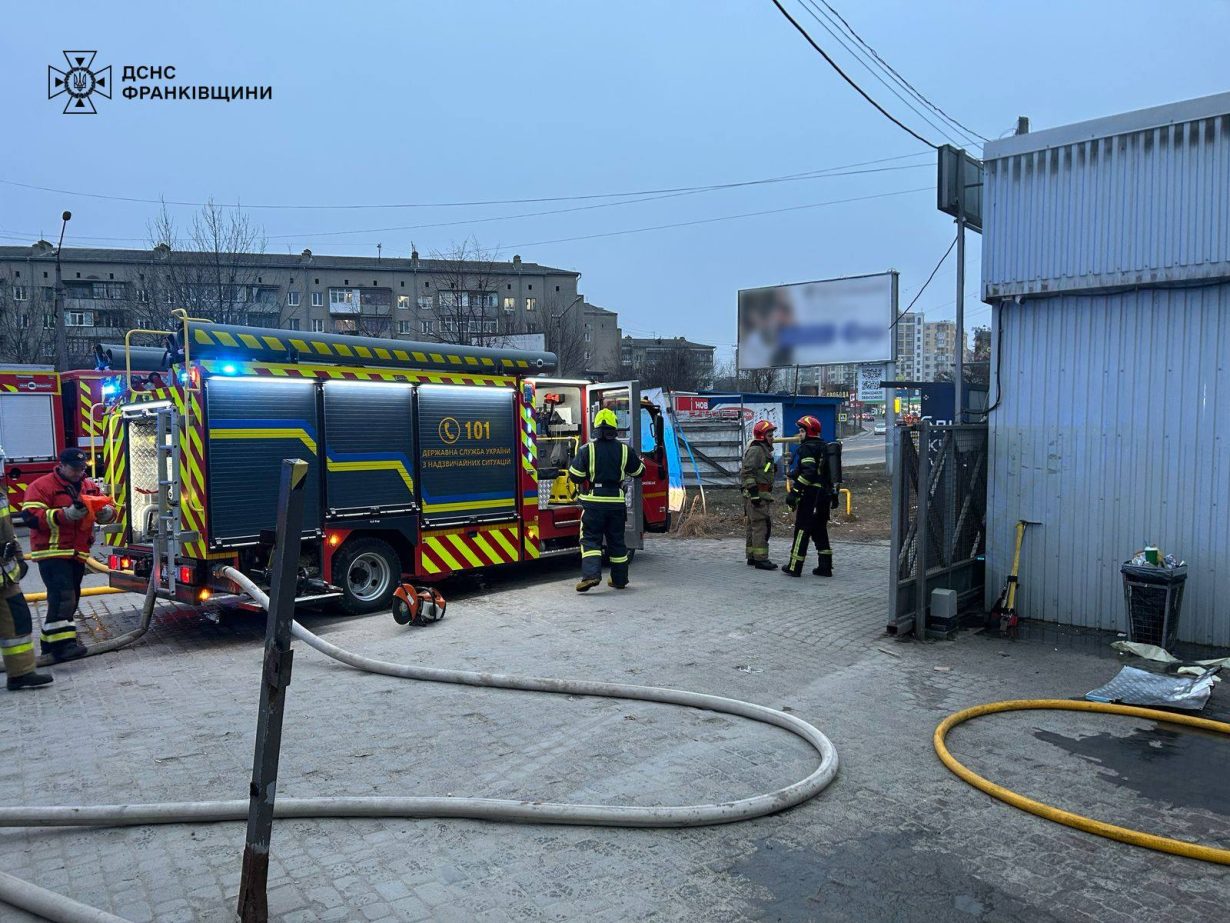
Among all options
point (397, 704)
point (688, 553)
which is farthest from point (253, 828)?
point (688, 553)

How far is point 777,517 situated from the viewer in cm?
1691

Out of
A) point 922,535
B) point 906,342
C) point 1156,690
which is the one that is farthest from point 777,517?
point 906,342

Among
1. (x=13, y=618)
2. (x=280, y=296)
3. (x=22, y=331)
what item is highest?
(x=280, y=296)

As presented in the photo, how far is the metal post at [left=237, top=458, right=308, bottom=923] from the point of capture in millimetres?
2660

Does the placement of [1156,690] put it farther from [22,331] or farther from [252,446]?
[22,331]

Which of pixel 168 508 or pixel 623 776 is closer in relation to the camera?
pixel 623 776

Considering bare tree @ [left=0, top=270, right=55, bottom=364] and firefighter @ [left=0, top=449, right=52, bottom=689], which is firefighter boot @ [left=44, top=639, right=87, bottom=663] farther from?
bare tree @ [left=0, top=270, right=55, bottom=364]

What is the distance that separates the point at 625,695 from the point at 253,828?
3.09 metres

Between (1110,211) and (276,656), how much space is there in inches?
290

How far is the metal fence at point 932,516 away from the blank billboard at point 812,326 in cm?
1988

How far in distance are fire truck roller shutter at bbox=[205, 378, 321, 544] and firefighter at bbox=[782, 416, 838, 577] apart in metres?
5.41

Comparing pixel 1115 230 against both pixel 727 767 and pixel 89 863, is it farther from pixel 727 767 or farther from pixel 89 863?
pixel 89 863

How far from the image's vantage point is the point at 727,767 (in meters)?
4.51

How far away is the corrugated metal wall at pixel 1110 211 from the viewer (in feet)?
21.7
